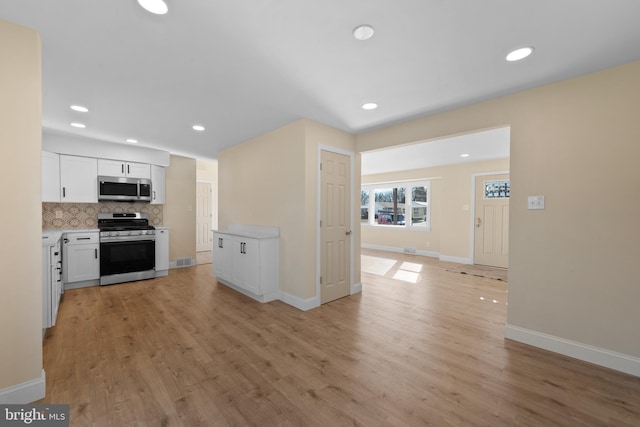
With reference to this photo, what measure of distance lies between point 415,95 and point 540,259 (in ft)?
6.63

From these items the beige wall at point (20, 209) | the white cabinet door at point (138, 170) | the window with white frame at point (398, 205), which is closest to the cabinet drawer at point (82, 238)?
the white cabinet door at point (138, 170)

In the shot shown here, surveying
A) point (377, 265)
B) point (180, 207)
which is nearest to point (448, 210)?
point (377, 265)

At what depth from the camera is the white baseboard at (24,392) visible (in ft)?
5.29

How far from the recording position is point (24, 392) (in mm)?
1668

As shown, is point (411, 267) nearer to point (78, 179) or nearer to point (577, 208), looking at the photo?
point (577, 208)

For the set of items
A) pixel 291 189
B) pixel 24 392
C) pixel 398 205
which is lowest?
pixel 24 392

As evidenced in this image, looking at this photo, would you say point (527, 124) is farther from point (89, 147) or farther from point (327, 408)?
point (89, 147)

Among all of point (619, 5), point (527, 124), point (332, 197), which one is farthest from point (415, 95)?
point (332, 197)

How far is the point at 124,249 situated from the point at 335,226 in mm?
3684

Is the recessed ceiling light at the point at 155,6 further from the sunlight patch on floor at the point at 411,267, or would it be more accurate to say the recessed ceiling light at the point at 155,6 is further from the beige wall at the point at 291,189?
the sunlight patch on floor at the point at 411,267

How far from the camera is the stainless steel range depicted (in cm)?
429

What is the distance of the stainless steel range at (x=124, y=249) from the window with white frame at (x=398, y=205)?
195 inches

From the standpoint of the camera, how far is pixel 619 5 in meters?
1.48

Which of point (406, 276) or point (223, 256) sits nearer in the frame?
point (223, 256)
